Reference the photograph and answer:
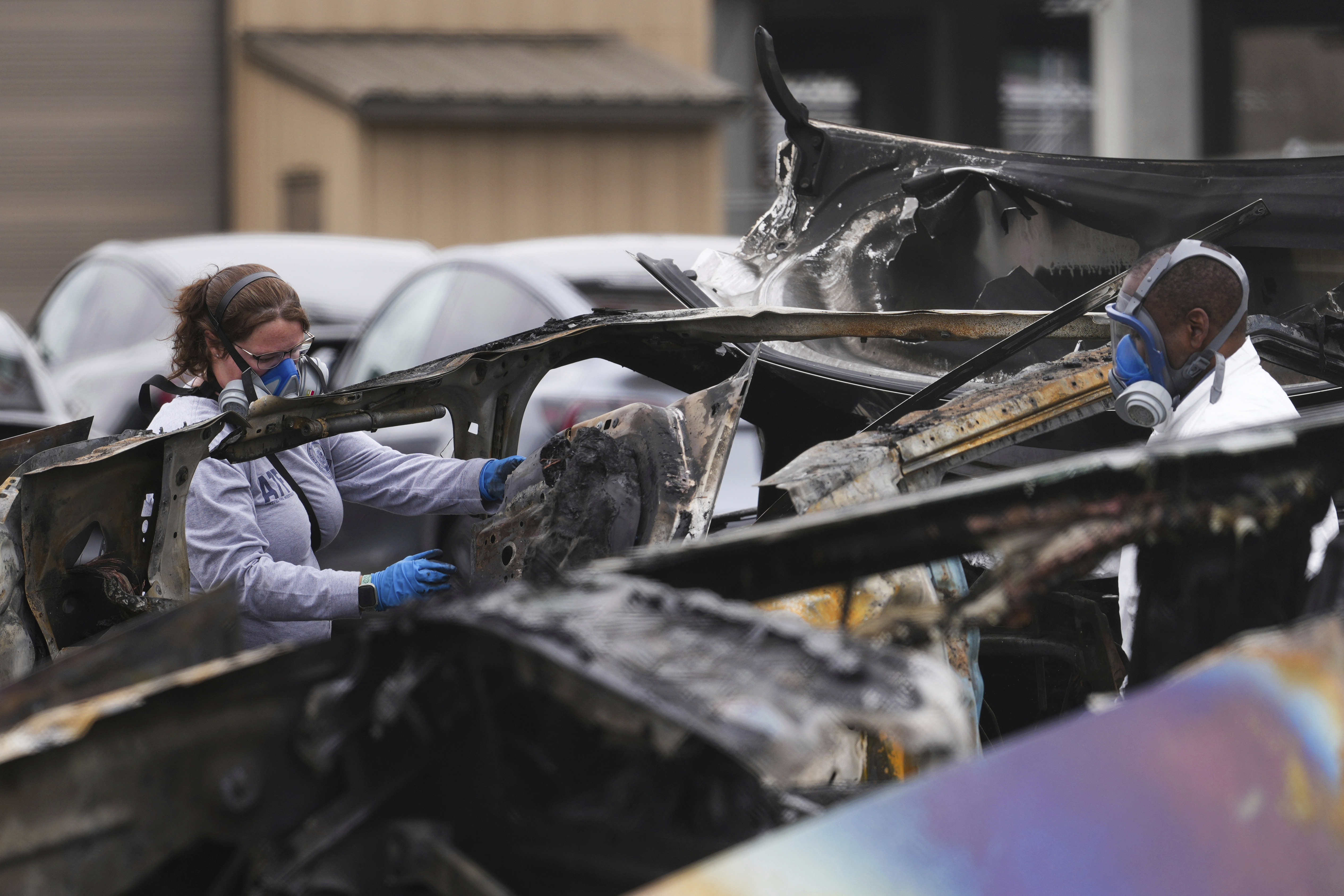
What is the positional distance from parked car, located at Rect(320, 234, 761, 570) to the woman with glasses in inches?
87.7

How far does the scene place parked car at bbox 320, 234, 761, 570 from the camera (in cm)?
601

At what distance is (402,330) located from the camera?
7137 mm

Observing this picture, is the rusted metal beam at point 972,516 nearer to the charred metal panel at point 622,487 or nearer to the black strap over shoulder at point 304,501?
the charred metal panel at point 622,487

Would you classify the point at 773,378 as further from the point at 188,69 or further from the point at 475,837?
the point at 188,69

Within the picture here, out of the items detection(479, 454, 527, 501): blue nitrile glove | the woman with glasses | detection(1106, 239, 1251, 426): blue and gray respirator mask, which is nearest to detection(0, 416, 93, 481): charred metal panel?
the woman with glasses

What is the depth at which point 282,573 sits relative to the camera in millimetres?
3145

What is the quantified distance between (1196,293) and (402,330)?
4912 millimetres

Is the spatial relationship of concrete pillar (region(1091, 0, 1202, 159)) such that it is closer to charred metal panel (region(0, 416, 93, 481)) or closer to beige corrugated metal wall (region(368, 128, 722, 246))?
beige corrugated metal wall (region(368, 128, 722, 246))

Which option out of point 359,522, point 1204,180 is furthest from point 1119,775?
point 359,522

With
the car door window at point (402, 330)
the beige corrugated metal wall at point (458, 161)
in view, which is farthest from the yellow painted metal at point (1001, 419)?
the beige corrugated metal wall at point (458, 161)

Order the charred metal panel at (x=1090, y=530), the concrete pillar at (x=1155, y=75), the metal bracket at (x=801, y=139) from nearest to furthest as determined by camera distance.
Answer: the charred metal panel at (x=1090, y=530)
the metal bracket at (x=801, y=139)
the concrete pillar at (x=1155, y=75)

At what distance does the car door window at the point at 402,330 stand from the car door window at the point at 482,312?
0.08 meters

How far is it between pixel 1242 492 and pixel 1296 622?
0.61 feet

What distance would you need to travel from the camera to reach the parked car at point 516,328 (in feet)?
19.7
